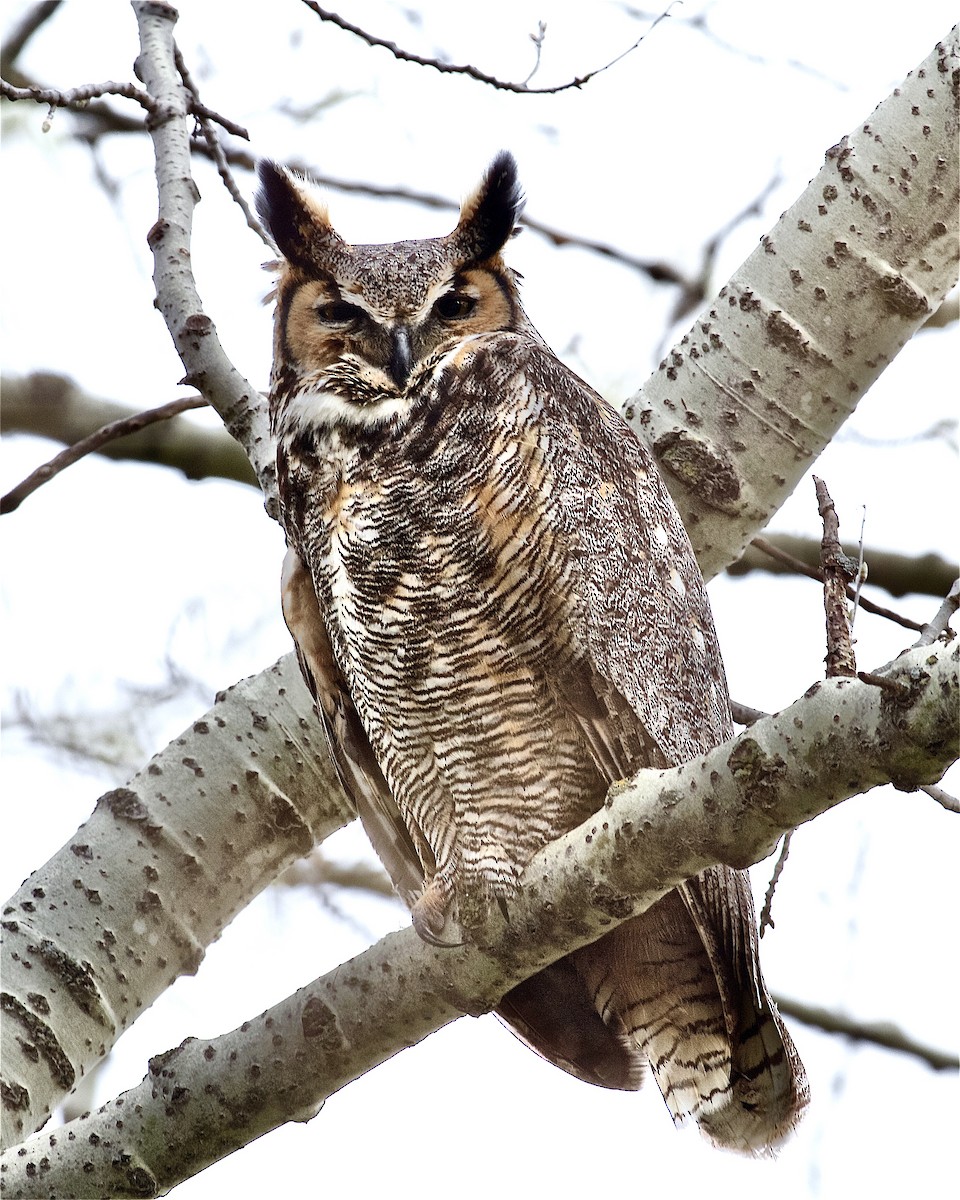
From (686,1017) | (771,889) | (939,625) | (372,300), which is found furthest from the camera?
(372,300)

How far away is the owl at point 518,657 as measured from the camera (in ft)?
7.59

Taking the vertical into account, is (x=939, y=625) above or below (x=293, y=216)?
below

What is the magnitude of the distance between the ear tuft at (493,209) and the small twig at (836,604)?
157 centimetres

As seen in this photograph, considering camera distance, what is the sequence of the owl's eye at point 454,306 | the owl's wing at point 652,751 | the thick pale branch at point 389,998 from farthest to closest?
the owl's eye at point 454,306 < the owl's wing at point 652,751 < the thick pale branch at point 389,998

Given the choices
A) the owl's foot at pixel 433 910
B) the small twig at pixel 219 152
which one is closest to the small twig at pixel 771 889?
the owl's foot at pixel 433 910

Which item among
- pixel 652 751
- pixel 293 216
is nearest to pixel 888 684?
pixel 652 751

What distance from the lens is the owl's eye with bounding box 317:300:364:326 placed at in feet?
9.35

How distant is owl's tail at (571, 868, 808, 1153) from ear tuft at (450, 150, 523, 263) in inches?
60.5

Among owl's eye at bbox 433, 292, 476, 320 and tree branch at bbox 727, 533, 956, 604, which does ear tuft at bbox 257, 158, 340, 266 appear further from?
tree branch at bbox 727, 533, 956, 604

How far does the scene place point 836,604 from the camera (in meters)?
1.61

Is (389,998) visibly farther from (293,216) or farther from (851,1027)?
(851,1027)

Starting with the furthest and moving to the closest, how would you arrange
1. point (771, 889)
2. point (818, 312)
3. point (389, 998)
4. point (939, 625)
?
point (818, 312), point (771, 889), point (389, 998), point (939, 625)

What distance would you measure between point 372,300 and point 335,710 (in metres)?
0.86

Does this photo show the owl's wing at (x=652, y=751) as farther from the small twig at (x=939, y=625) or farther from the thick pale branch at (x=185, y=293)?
the small twig at (x=939, y=625)
